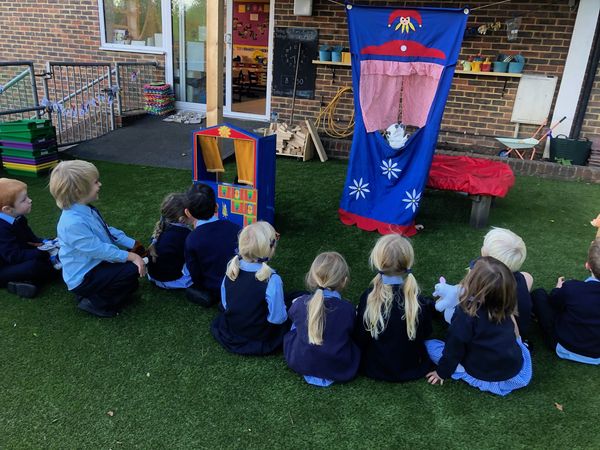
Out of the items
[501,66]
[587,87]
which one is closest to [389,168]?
[501,66]

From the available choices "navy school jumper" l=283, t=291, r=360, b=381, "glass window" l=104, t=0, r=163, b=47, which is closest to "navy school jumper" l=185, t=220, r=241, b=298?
"navy school jumper" l=283, t=291, r=360, b=381

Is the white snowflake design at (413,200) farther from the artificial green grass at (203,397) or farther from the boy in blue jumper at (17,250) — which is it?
the boy in blue jumper at (17,250)

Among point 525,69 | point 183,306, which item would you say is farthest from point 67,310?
point 525,69

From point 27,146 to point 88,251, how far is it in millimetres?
3493

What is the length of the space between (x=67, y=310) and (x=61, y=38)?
7653 millimetres

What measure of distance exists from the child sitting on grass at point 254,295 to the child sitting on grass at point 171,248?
0.72 m

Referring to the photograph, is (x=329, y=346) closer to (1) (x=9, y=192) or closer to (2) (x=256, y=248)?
(2) (x=256, y=248)

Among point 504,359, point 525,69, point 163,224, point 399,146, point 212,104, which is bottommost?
point 504,359

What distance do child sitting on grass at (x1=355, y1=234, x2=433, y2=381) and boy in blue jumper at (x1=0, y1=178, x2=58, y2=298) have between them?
2.24 meters

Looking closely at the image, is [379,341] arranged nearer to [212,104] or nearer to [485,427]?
[485,427]

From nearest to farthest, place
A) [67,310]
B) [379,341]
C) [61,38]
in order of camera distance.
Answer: [379,341], [67,310], [61,38]

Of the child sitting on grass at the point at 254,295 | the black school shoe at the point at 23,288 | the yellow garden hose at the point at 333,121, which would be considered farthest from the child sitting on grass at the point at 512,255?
the yellow garden hose at the point at 333,121

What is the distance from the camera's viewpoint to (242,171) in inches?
165

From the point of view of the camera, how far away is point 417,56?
4.06 m
